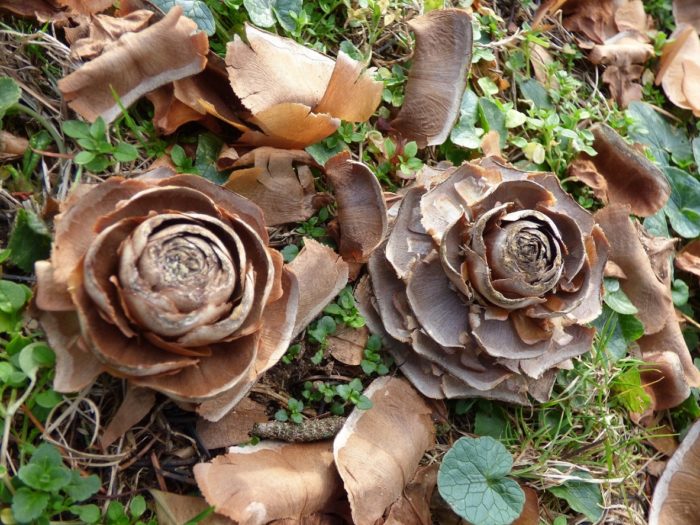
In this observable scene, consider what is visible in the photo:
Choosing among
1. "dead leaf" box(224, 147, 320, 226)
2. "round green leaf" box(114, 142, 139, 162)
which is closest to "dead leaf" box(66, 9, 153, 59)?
"round green leaf" box(114, 142, 139, 162)

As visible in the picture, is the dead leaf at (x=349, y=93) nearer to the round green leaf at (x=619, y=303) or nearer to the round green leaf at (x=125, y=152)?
the round green leaf at (x=125, y=152)

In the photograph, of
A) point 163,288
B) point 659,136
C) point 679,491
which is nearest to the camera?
point 163,288

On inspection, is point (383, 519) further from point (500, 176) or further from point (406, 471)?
point (500, 176)

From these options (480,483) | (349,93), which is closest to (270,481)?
(480,483)

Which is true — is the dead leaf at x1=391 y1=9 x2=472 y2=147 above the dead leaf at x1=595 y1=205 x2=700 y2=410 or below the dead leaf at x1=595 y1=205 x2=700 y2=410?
above

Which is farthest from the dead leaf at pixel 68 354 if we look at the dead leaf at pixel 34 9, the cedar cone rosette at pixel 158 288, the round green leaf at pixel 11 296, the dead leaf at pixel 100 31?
the dead leaf at pixel 34 9

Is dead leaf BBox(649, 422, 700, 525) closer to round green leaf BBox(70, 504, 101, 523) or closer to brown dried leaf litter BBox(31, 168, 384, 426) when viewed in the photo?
brown dried leaf litter BBox(31, 168, 384, 426)

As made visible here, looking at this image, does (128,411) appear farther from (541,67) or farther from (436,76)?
(541,67)
